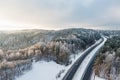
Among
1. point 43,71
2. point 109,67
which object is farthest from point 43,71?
point 109,67

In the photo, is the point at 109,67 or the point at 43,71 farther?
the point at 43,71

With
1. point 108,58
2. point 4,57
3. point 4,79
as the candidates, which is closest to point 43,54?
point 4,57

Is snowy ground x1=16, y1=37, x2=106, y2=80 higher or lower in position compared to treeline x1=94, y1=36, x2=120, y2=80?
Answer: lower

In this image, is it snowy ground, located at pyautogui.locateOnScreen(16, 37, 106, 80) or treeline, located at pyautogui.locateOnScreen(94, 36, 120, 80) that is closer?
treeline, located at pyautogui.locateOnScreen(94, 36, 120, 80)

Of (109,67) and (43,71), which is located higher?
(109,67)

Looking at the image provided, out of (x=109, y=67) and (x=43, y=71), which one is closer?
(x=109, y=67)

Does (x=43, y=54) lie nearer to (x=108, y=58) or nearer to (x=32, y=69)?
(x=32, y=69)

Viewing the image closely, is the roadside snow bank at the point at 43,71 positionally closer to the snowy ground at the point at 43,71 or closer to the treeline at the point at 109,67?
the snowy ground at the point at 43,71

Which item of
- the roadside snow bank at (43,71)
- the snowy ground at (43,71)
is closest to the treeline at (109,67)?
the snowy ground at (43,71)

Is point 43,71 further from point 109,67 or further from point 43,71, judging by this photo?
point 109,67

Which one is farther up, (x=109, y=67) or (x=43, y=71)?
(x=109, y=67)

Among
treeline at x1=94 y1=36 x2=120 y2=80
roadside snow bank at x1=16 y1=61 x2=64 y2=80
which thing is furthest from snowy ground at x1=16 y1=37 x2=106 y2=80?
treeline at x1=94 y1=36 x2=120 y2=80

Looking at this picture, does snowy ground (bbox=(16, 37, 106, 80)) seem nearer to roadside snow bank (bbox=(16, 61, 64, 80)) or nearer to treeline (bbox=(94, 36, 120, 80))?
roadside snow bank (bbox=(16, 61, 64, 80))
